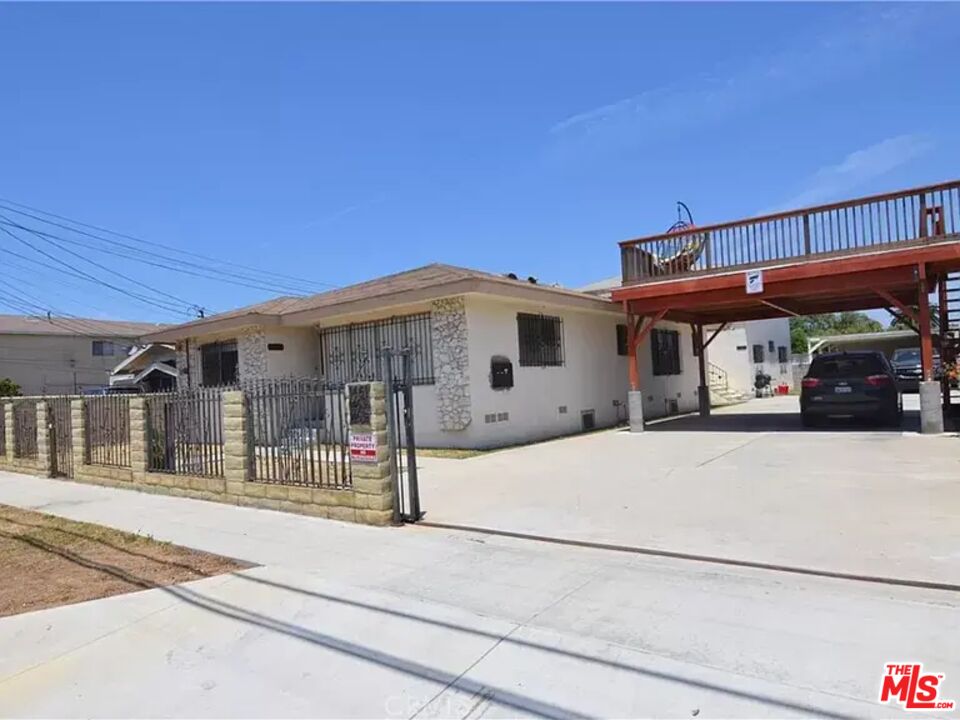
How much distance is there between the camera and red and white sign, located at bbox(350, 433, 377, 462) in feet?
23.7

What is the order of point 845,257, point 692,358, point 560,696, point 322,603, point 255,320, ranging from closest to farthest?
point 560,696
point 322,603
point 845,257
point 255,320
point 692,358

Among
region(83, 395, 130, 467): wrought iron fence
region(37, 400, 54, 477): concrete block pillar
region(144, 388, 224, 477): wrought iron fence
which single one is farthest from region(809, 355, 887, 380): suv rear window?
region(37, 400, 54, 477): concrete block pillar

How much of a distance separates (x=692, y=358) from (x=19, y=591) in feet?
72.3

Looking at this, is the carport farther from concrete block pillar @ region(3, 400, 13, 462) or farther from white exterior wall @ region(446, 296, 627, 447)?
concrete block pillar @ region(3, 400, 13, 462)

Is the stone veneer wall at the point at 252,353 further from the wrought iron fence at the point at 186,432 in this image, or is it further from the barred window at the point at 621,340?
the barred window at the point at 621,340

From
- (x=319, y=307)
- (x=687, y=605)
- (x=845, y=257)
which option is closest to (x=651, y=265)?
(x=845, y=257)

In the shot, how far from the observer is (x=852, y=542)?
5570 mm

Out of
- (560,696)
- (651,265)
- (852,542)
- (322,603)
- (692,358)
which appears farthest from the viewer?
(692,358)

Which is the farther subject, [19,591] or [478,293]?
[478,293]

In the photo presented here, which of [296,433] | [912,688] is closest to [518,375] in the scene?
[296,433]

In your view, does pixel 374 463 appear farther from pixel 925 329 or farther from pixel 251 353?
pixel 251 353

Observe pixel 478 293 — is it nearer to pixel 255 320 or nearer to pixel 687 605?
pixel 255 320

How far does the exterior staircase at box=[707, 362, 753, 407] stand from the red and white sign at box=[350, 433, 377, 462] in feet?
71.6

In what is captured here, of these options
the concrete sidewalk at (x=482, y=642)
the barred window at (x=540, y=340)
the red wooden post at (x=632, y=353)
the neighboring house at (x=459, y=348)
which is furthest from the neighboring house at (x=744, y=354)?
the concrete sidewalk at (x=482, y=642)
